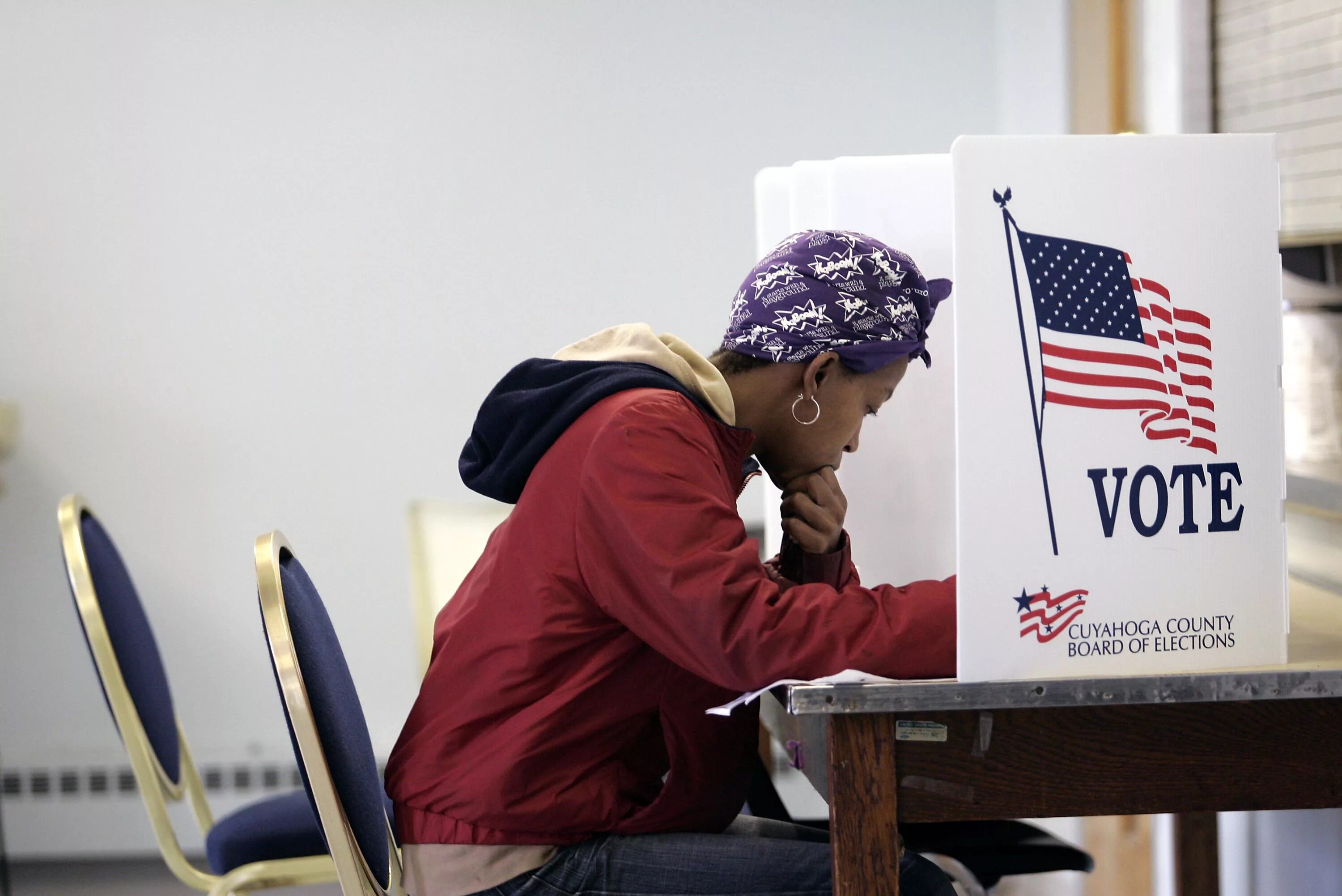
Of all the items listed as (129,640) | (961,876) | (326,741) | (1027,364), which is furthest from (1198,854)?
(129,640)

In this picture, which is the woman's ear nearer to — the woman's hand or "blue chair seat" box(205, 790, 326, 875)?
the woman's hand

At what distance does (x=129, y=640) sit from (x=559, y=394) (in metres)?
0.73

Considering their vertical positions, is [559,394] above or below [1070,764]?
above

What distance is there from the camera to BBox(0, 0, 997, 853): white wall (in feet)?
9.29

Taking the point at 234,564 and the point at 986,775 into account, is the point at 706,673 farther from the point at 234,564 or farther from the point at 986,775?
the point at 234,564

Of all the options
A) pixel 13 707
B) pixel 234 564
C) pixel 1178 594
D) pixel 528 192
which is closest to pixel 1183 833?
pixel 1178 594

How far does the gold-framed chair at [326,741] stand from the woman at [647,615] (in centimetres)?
4

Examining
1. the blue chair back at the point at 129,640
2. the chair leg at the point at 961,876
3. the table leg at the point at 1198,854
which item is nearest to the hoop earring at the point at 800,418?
the chair leg at the point at 961,876

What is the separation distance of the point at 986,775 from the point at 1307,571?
0.94 metres

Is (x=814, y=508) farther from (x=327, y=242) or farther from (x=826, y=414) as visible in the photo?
(x=327, y=242)

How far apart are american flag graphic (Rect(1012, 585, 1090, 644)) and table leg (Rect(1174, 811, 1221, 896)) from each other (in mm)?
1042

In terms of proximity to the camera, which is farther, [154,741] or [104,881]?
[104,881]

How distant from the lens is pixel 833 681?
0.96m

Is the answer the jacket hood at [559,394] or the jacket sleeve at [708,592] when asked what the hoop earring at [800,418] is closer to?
the jacket hood at [559,394]
